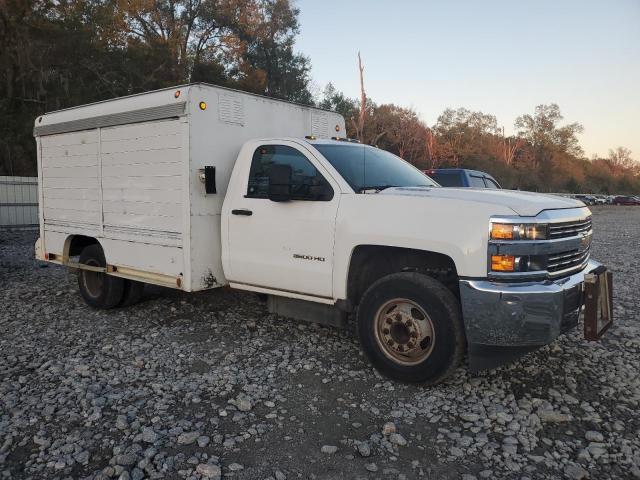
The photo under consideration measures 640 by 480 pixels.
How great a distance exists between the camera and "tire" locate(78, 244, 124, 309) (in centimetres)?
667

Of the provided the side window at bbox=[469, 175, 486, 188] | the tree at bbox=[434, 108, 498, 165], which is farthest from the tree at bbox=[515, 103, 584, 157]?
the side window at bbox=[469, 175, 486, 188]

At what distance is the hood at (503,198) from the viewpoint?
12.6ft

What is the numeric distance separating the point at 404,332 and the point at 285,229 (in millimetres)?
1524

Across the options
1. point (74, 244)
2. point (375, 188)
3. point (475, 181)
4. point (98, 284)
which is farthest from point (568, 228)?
point (475, 181)

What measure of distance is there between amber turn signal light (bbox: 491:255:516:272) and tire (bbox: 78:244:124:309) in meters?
4.88

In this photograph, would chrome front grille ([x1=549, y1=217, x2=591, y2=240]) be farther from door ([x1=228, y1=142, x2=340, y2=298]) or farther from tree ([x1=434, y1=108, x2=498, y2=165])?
tree ([x1=434, y1=108, x2=498, y2=165])

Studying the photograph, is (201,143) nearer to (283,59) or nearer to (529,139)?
(283,59)

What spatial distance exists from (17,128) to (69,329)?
21479mm

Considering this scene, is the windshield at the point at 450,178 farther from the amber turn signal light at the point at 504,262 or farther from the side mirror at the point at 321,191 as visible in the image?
the amber turn signal light at the point at 504,262

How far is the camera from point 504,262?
12.3 feet

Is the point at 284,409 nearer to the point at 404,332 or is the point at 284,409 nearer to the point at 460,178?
the point at 404,332

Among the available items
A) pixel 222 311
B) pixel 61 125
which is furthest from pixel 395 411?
pixel 61 125

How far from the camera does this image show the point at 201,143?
5363mm

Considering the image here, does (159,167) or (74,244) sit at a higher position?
(159,167)
